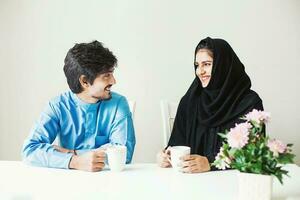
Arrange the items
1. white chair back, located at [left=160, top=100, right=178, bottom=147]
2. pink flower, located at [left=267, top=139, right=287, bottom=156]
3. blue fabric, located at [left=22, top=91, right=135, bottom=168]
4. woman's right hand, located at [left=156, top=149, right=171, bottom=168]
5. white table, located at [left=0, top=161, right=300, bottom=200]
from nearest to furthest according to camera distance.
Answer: pink flower, located at [left=267, top=139, right=287, bottom=156] < white table, located at [left=0, top=161, right=300, bottom=200] < woman's right hand, located at [left=156, top=149, right=171, bottom=168] < blue fabric, located at [left=22, top=91, right=135, bottom=168] < white chair back, located at [left=160, top=100, right=178, bottom=147]

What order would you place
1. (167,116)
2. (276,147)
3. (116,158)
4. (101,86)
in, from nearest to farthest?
(276,147), (116,158), (101,86), (167,116)

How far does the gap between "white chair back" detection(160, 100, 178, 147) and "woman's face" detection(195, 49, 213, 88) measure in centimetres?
28

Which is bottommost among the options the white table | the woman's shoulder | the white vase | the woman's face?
the white table

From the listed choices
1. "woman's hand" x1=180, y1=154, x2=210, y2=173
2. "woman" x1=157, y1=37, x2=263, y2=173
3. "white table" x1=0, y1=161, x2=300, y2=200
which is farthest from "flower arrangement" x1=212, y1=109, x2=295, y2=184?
"woman" x1=157, y1=37, x2=263, y2=173

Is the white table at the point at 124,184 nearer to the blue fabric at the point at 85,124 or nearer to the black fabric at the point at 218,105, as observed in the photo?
the blue fabric at the point at 85,124

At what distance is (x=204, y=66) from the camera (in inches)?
68.5

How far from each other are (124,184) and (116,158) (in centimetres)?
16

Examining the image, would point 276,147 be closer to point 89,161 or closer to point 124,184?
point 124,184

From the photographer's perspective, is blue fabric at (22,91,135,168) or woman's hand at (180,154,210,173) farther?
blue fabric at (22,91,135,168)

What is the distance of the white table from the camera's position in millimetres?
1067

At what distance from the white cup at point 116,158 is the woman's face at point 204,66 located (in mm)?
621

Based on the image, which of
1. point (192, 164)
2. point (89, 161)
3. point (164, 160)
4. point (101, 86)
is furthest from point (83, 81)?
point (192, 164)

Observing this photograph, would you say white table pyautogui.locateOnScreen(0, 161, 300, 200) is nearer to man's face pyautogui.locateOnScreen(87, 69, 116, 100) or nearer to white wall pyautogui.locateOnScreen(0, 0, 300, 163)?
man's face pyautogui.locateOnScreen(87, 69, 116, 100)

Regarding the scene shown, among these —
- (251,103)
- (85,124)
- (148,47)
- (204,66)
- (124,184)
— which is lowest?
(124,184)
